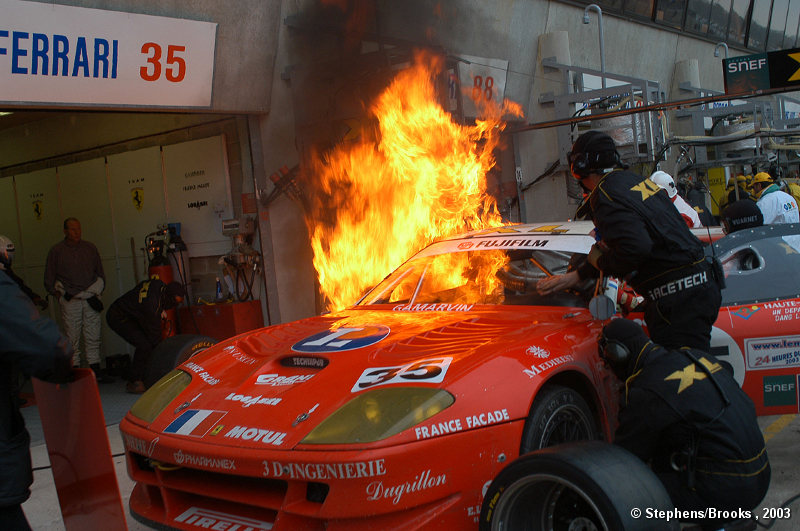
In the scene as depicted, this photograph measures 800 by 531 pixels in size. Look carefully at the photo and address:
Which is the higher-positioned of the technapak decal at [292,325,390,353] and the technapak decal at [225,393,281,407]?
the technapak decal at [292,325,390,353]

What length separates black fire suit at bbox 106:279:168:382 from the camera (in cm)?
749

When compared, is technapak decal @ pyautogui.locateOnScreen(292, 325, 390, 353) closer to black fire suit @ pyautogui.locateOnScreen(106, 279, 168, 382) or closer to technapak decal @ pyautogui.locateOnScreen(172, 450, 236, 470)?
technapak decal @ pyautogui.locateOnScreen(172, 450, 236, 470)

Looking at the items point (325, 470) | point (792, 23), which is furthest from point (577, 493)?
point (792, 23)

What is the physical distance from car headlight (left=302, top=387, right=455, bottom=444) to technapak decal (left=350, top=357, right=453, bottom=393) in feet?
0.24

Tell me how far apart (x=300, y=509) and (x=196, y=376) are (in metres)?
1.18

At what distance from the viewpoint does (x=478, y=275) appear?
14.3 feet

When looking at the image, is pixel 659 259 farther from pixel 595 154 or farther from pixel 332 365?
pixel 332 365

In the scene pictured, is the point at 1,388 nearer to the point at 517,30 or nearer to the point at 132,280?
the point at 132,280

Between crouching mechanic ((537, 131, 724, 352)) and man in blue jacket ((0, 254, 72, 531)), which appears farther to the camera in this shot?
crouching mechanic ((537, 131, 724, 352))

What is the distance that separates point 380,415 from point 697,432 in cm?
113

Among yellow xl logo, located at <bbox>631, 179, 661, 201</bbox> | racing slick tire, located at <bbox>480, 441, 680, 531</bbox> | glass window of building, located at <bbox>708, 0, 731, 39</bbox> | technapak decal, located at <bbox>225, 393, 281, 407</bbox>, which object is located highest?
glass window of building, located at <bbox>708, 0, 731, 39</bbox>

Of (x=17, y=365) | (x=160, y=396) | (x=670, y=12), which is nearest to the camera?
(x=17, y=365)

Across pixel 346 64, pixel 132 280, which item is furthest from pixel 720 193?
pixel 132 280

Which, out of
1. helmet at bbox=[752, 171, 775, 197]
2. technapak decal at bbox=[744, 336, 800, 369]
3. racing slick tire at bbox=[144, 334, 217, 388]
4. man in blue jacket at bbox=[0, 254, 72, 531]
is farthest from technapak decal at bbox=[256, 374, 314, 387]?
helmet at bbox=[752, 171, 775, 197]
